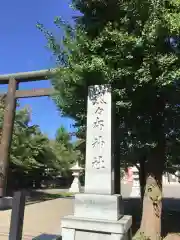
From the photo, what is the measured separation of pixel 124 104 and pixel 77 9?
3172mm

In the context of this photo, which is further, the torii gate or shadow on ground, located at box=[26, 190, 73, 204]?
shadow on ground, located at box=[26, 190, 73, 204]

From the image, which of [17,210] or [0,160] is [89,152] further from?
[0,160]

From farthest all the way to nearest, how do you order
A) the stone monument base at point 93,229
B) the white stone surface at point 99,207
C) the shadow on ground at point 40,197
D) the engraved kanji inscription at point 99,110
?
the shadow on ground at point 40,197, the engraved kanji inscription at point 99,110, the white stone surface at point 99,207, the stone monument base at point 93,229

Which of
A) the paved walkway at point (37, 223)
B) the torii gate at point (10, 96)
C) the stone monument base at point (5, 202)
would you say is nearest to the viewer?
the paved walkway at point (37, 223)

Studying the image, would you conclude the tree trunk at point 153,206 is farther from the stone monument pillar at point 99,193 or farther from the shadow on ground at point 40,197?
the shadow on ground at point 40,197

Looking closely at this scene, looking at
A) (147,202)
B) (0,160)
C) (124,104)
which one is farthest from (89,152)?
A: (0,160)

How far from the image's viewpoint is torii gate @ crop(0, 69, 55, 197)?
12.1m

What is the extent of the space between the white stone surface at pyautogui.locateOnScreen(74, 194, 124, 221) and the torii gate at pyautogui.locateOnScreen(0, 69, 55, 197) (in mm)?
6576

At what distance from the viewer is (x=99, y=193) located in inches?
245

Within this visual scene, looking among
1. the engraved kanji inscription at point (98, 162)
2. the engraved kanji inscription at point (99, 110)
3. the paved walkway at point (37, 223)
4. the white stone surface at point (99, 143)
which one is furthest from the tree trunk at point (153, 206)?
the paved walkway at point (37, 223)

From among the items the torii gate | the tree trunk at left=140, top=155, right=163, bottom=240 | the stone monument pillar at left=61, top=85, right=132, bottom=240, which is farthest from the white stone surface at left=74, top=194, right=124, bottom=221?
the torii gate

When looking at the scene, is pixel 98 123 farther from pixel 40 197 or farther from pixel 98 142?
pixel 40 197

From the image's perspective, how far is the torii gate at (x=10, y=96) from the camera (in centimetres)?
1212

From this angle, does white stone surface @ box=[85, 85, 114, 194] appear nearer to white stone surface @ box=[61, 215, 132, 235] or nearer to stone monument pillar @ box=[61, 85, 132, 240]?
stone monument pillar @ box=[61, 85, 132, 240]
